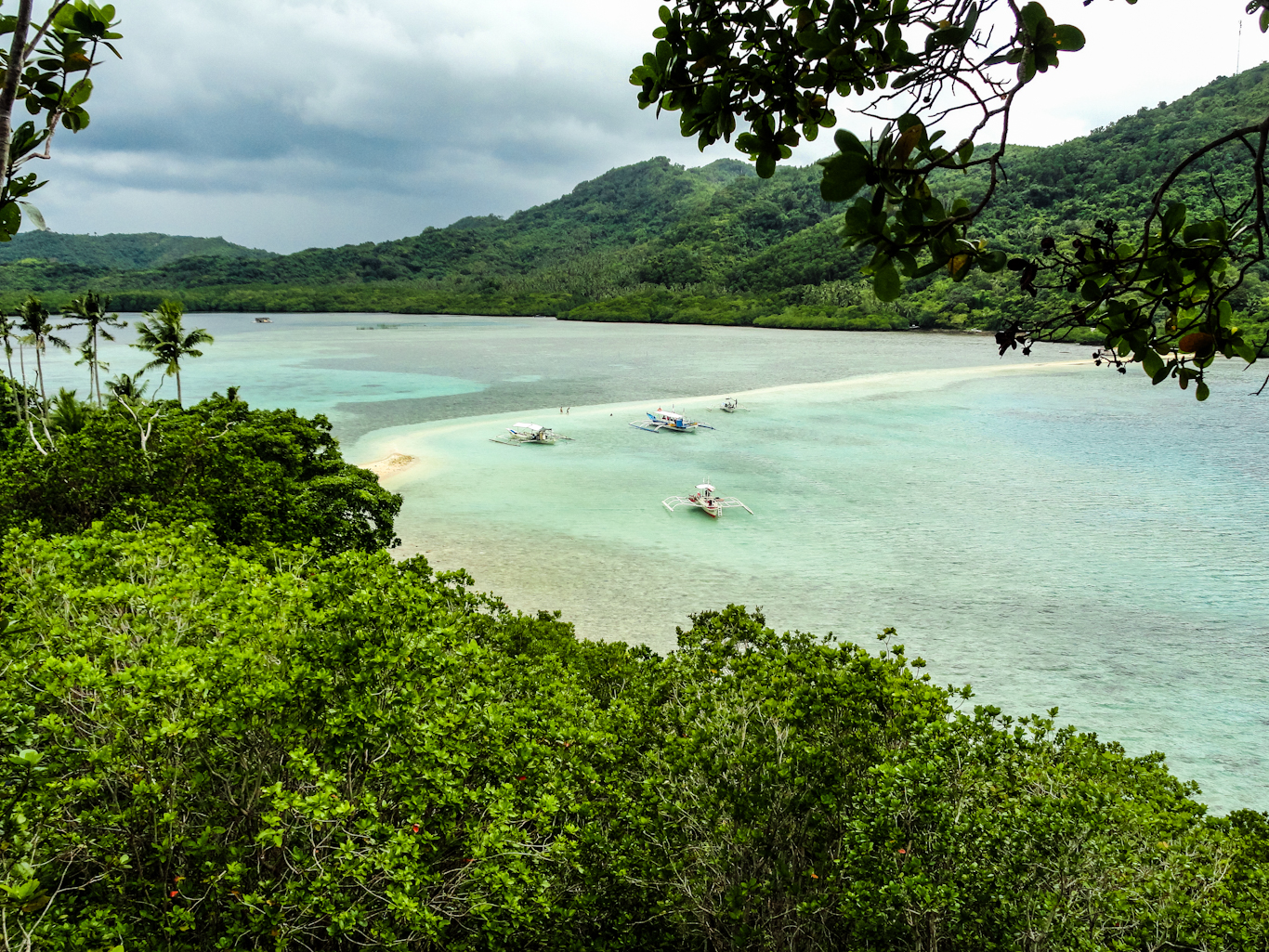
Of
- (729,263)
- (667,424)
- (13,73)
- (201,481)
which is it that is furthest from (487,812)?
(729,263)

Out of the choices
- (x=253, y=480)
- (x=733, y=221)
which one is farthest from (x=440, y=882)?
(x=733, y=221)

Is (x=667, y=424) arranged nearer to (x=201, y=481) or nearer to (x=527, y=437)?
(x=527, y=437)

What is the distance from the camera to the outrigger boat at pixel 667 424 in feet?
125

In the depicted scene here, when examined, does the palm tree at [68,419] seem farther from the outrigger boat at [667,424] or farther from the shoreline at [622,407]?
the outrigger boat at [667,424]

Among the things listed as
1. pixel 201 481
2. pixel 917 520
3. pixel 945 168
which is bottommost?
pixel 917 520

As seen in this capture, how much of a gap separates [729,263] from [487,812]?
136 metres

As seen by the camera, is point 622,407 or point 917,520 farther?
point 622,407

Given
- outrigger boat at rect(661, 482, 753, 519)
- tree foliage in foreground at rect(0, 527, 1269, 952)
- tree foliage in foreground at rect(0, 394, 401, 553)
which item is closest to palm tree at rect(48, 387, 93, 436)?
tree foliage in foreground at rect(0, 394, 401, 553)

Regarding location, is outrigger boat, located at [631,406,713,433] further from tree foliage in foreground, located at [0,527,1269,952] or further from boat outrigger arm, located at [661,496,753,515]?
tree foliage in foreground, located at [0,527,1269,952]

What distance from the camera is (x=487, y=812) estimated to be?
19.6 ft

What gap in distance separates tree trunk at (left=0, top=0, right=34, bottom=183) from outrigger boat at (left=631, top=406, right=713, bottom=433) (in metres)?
36.1

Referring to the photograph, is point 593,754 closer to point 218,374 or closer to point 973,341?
point 218,374

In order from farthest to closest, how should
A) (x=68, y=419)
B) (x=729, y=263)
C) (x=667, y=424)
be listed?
(x=729, y=263), (x=667, y=424), (x=68, y=419)

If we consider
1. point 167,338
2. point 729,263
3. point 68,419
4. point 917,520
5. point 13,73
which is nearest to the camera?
point 13,73
